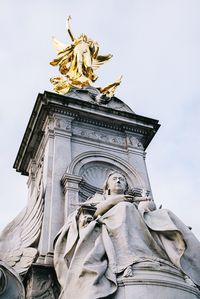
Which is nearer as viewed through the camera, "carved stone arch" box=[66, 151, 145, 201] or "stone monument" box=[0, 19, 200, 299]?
"stone monument" box=[0, 19, 200, 299]

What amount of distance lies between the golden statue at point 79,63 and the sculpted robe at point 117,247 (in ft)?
25.2

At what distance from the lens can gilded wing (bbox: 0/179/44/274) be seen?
9.65 meters

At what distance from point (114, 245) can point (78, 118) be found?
6.73 m

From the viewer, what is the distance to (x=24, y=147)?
15.1 meters

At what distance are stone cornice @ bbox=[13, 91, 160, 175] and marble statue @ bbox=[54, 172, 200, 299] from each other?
17.1ft

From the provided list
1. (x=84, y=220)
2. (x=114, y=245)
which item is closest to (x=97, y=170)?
(x=84, y=220)

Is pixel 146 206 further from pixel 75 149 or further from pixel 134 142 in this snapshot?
pixel 134 142

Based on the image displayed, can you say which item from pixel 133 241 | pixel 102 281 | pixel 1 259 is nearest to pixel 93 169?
pixel 1 259

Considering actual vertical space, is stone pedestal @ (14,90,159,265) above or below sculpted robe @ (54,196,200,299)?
above

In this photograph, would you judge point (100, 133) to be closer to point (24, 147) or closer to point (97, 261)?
point (24, 147)

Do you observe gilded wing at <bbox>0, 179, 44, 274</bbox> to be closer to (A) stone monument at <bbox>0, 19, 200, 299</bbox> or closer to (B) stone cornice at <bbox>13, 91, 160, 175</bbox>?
(A) stone monument at <bbox>0, 19, 200, 299</bbox>

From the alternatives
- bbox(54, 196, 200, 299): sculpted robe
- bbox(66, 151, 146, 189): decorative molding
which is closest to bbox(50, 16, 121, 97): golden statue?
bbox(66, 151, 146, 189): decorative molding

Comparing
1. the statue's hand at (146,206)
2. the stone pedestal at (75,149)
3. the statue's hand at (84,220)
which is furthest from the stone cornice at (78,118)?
the statue's hand at (84,220)

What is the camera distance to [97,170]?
512 inches
